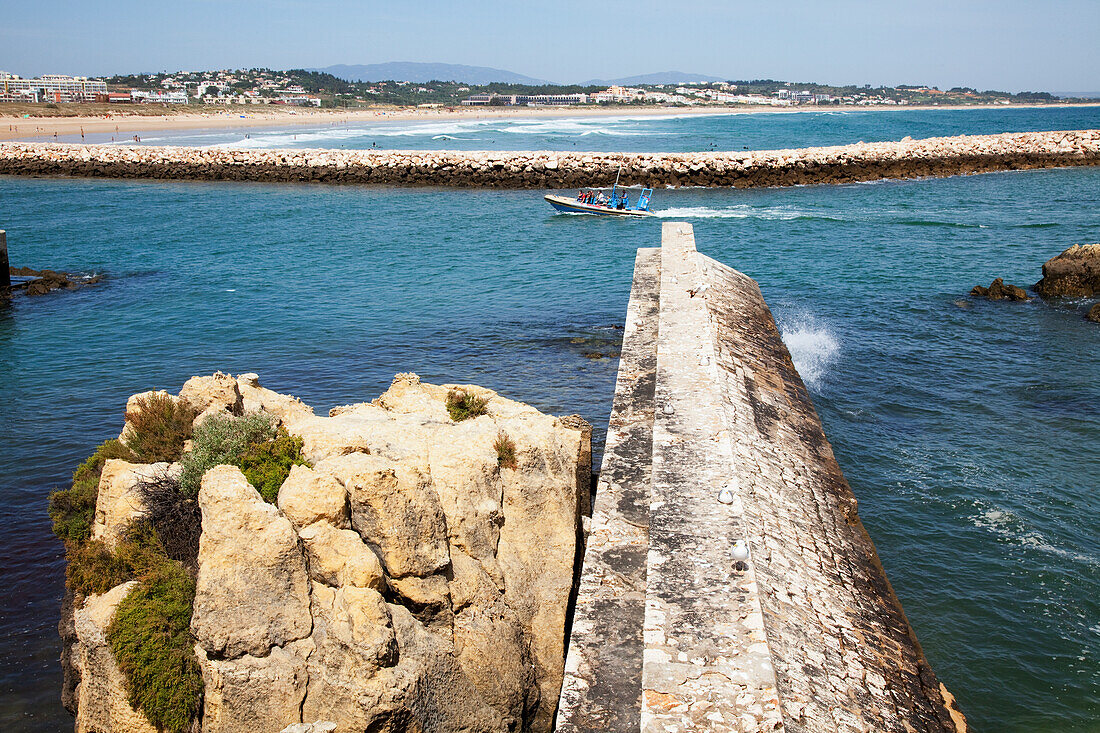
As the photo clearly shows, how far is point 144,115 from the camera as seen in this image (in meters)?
108

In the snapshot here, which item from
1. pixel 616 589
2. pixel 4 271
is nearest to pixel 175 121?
pixel 4 271

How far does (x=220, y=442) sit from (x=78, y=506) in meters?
2.10

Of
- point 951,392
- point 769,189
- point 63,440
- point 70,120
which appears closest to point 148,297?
point 63,440

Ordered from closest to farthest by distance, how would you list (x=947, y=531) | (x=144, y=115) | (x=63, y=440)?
(x=947, y=531) → (x=63, y=440) → (x=144, y=115)

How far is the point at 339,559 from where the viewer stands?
6672 millimetres

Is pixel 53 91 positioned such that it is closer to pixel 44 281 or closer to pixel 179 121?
pixel 179 121

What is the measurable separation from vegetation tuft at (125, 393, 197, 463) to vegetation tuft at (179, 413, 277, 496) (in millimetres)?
245

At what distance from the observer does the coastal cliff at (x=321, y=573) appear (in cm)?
621

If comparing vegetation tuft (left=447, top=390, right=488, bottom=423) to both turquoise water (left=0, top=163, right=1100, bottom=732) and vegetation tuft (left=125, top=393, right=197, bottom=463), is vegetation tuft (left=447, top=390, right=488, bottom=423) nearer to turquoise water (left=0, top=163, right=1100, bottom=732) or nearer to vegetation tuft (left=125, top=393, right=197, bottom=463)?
vegetation tuft (left=125, top=393, right=197, bottom=463)

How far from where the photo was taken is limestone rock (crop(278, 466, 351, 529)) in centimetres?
689

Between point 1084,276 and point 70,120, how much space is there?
10224cm

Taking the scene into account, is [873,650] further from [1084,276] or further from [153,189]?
[153,189]

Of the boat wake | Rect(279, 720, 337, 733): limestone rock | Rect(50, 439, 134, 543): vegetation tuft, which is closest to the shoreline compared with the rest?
the boat wake

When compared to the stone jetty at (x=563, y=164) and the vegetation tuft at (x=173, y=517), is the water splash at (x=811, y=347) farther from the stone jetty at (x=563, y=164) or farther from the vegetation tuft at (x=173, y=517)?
the stone jetty at (x=563, y=164)
